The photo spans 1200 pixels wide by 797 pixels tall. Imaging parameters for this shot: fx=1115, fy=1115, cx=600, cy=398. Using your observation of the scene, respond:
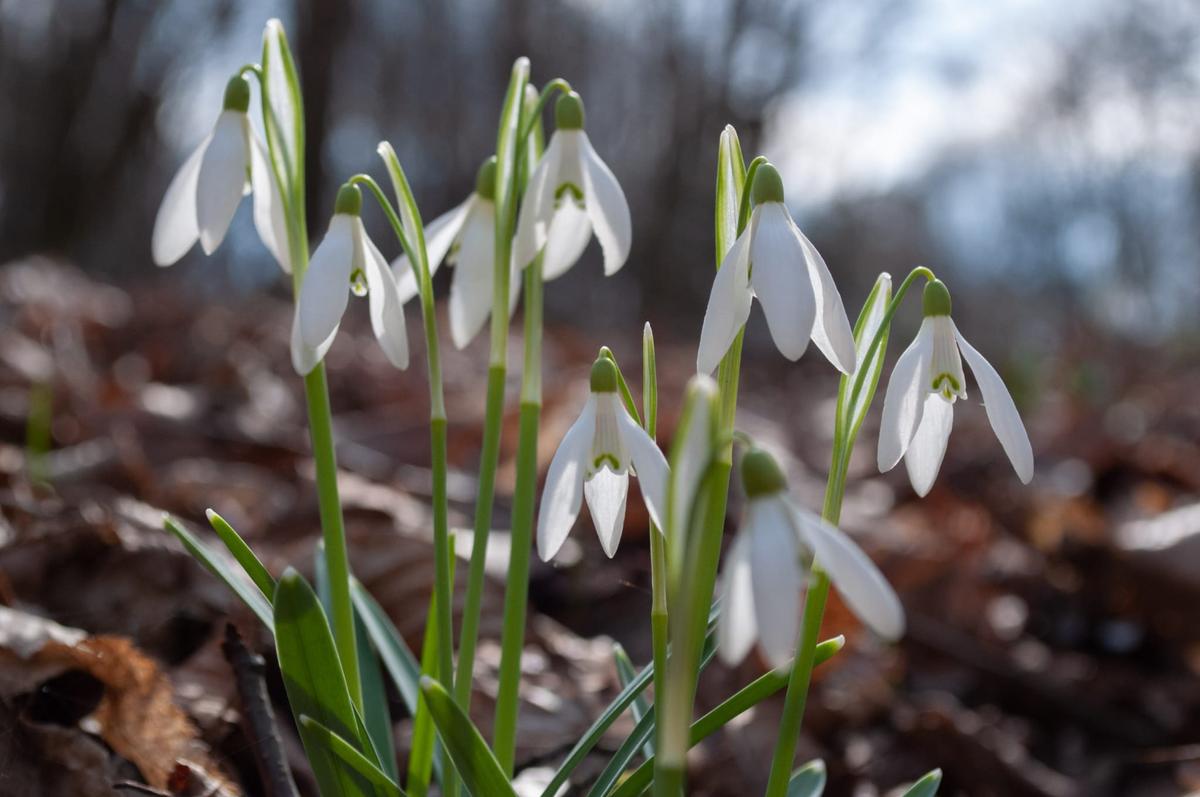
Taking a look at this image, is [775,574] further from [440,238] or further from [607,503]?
[440,238]

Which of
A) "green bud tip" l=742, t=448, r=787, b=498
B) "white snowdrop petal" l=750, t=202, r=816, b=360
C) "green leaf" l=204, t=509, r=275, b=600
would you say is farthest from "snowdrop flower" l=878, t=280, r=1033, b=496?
"green leaf" l=204, t=509, r=275, b=600

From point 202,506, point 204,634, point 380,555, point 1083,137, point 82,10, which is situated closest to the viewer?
point 204,634

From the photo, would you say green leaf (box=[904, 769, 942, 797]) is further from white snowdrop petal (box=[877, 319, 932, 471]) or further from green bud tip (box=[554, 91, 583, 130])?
green bud tip (box=[554, 91, 583, 130])

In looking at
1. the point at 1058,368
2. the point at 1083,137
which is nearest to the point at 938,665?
the point at 1058,368

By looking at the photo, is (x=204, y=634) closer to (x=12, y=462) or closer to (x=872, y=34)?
(x=12, y=462)

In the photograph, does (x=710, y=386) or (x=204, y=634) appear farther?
(x=204, y=634)

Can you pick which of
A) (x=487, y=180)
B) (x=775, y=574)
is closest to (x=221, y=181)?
(x=487, y=180)
